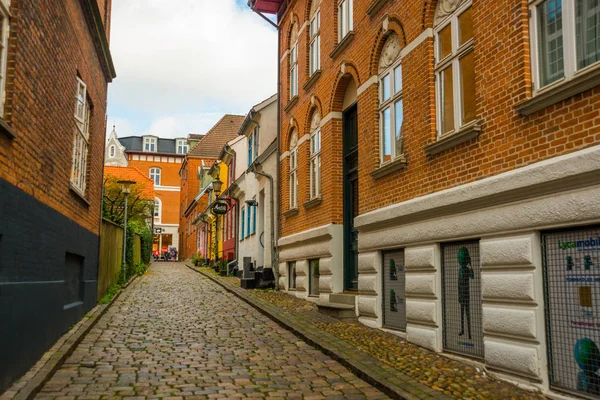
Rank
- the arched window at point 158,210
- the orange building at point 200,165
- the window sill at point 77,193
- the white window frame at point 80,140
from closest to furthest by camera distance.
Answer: the window sill at point 77,193 → the white window frame at point 80,140 → the orange building at point 200,165 → the arched window at point 158,210

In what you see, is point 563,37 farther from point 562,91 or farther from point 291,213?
point 291,213

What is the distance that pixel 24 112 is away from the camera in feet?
21.5

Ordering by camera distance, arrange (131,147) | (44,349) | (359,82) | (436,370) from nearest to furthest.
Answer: (436,370), (44,349), (359,82), (131,147)

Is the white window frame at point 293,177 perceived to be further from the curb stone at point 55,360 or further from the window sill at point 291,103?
the curb stone at point 55,360

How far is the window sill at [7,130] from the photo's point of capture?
5.62m

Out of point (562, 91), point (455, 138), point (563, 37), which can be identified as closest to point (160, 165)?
point (455, 138)

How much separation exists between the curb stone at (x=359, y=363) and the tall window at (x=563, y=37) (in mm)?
3359

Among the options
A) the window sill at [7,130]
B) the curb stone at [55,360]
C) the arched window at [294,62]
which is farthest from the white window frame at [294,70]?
the window sill at [7,130]

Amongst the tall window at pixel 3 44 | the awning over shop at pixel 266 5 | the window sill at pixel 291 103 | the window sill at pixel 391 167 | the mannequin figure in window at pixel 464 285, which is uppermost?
the awning over shop at pixel 266 5

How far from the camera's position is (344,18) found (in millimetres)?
13023

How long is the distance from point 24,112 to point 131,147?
2934 inches

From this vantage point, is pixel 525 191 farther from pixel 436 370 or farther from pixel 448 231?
pixel 436 370

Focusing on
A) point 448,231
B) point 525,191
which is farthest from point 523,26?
point 448,231

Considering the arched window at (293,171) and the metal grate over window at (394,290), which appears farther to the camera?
the arched window at (293,171)
